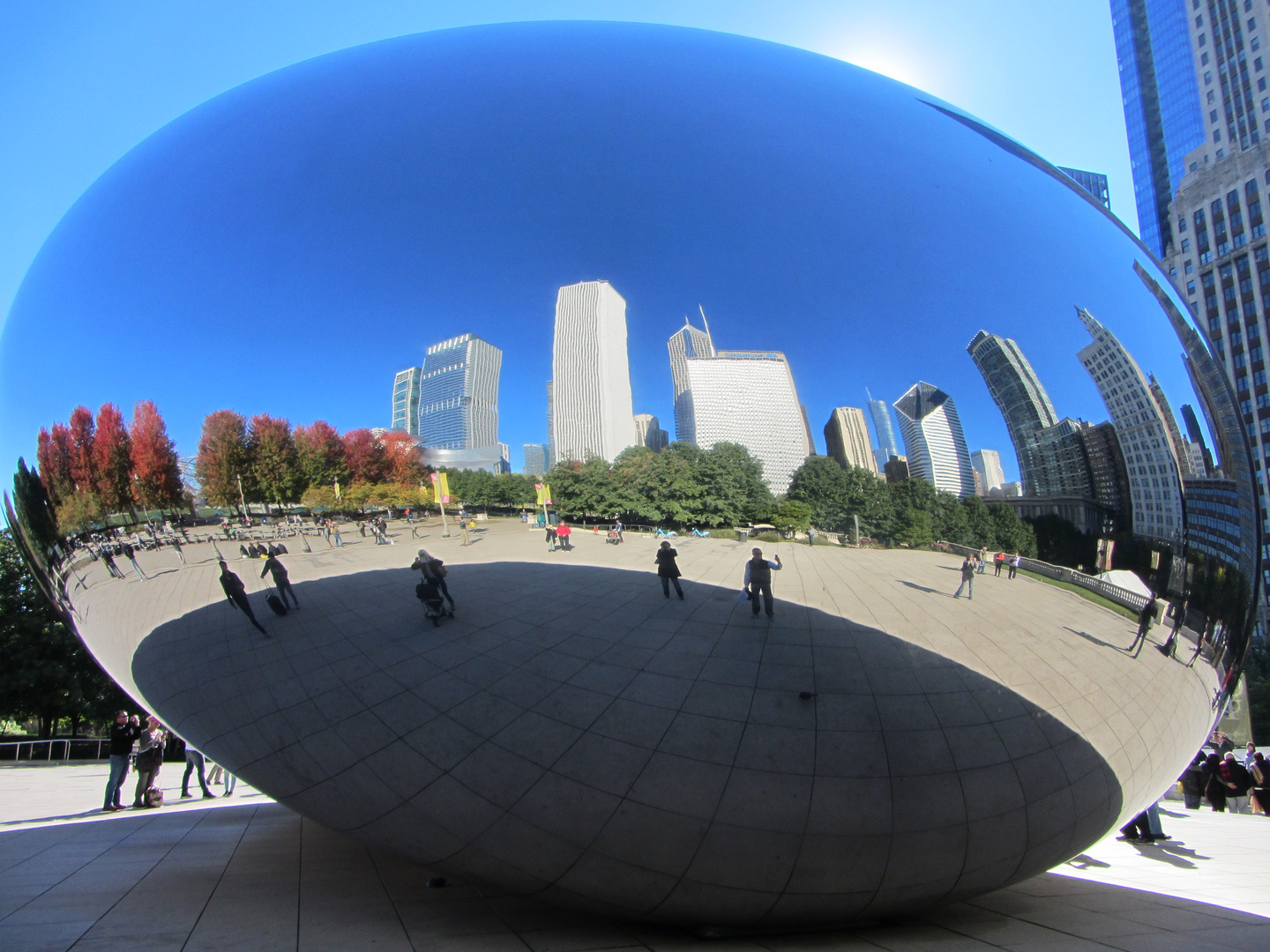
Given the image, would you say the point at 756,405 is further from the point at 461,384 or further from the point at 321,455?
the point at 321,455

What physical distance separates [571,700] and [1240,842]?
861cm

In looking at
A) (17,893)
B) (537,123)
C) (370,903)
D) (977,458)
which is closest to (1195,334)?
(977,458)

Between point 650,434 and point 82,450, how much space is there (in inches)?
129

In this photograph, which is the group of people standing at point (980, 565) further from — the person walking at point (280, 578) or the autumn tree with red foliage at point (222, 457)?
the autumn tree with red foliage at point (222, 457)

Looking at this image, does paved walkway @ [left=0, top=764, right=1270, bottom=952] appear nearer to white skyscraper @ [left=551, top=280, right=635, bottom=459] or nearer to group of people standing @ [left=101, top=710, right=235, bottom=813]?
white skyscraper @ [left=551, top=280, right=635, bottom=459]

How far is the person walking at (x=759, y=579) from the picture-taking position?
2539 millimetres

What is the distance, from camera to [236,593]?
9.54 feet

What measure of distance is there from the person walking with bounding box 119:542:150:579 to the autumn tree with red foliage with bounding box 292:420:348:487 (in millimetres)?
1214

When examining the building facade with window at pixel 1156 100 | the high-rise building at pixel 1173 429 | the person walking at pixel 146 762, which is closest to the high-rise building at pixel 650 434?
the high-rise building at pixel 1173 429

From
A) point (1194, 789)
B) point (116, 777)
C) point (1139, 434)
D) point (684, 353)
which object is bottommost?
point (1194, 789)

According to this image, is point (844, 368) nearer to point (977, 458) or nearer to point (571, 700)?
point (977, 458)

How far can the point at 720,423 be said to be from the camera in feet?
9.16

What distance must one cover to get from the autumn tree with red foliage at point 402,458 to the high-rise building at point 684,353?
1.32m

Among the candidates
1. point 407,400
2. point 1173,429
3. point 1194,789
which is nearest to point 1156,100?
point 1194,789
